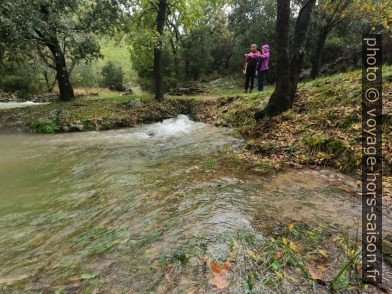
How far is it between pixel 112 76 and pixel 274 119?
22657 mm

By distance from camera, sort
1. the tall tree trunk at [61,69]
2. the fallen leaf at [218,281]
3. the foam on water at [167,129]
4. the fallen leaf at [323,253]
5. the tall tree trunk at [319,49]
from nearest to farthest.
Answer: the fallen leaf at [218,281]
the fallen leaf at [323,253]
the foam on water at [167,129]
the tall tree trunk at [319,49]
the tall tree trunk at [61,69]

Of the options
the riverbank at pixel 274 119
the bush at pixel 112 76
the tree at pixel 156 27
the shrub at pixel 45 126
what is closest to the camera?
the riverbank at pixel 274 119

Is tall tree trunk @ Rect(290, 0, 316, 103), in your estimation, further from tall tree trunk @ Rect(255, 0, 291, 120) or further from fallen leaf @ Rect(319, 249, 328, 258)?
fallen leaf @ Rect(319, 249, 328, 258)

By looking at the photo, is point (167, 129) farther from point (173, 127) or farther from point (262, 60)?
point (262, 60)

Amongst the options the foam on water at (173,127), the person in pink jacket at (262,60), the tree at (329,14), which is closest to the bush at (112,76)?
the foam on water at (173,127)

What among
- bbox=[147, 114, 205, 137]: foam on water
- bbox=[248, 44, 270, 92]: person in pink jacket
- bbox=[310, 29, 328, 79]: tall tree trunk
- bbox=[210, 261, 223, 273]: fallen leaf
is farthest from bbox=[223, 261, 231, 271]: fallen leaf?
bbox=[310, 29, 328, 79]: tall tree trunk

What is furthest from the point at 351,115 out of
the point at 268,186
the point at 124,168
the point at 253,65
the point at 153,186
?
the point at 253,65

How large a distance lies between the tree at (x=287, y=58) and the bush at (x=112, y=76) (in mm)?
21738

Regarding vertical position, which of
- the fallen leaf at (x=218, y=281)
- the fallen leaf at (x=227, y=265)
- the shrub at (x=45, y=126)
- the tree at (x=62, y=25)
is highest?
the tree at (x=62, y=25)

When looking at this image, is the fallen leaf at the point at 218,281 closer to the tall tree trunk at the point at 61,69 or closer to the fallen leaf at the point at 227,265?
the fallen leaf at the point at 227,265

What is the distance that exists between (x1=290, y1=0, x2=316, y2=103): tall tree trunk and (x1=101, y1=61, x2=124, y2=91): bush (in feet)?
71.5

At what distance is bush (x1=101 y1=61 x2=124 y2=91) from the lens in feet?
89.1

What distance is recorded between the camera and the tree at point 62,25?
10773 millimetres

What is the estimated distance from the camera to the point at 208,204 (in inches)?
141
